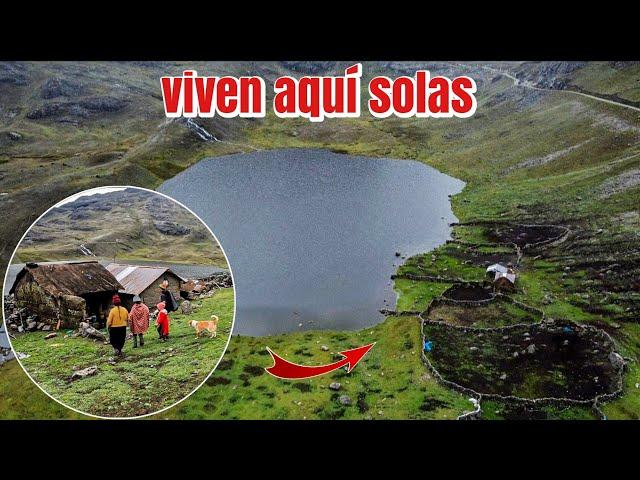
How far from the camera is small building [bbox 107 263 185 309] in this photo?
16188mm

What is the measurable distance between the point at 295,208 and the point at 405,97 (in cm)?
2458

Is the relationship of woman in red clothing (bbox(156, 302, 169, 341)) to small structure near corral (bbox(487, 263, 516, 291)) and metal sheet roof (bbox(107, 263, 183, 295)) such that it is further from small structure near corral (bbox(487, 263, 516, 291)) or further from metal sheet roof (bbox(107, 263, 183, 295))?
small structure near corral (bbox(487, 263, 516, 291))

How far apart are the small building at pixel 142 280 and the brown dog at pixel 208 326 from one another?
1.32 meters

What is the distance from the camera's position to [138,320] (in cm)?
1591

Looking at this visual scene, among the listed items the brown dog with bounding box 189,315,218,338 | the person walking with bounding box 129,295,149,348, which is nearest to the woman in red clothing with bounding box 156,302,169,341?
the person walking with bounding box 129,295,149,348

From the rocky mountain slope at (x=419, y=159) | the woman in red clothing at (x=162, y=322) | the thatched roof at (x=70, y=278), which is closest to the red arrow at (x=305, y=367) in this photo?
the rocky mountain slope at (x=419, y=159)

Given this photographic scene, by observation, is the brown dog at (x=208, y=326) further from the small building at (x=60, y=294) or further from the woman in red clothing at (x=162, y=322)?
the small building at (x=60, y=294)

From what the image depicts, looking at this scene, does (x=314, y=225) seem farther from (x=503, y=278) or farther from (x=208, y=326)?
(x=208, y=326)

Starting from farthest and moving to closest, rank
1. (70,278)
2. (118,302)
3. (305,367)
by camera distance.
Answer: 1. (305,367)
2. (70,278)
3. (118,302)

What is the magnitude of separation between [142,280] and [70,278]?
7.88 feet

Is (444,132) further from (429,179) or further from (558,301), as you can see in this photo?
(558,301)

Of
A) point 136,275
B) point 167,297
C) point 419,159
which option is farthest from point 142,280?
point 419,159

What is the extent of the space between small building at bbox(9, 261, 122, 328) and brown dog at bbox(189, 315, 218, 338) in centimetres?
286

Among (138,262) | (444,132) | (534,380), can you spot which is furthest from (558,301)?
(138,262)
